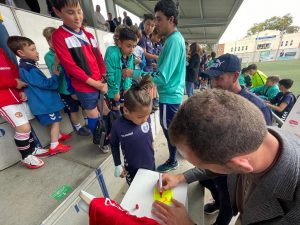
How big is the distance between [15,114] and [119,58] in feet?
3.93

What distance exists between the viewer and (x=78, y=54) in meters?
1.57

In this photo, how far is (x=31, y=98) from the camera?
1.77m

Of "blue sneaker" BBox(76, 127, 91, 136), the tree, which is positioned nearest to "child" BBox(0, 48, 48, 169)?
"blue sneaker" BBox(76, 127, 91, 136)

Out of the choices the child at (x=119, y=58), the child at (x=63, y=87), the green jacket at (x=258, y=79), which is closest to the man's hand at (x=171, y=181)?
the child at (x=119, y=58)

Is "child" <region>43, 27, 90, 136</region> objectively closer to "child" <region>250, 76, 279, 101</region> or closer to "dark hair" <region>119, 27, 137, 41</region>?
"dark hair" <region>119, 27, 137, 41</region>

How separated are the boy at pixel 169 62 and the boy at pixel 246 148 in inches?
45.2

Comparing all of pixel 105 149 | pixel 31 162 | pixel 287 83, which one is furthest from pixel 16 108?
pixel 287 83

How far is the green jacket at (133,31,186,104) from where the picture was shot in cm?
161

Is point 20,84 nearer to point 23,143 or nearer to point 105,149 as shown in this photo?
point 23,143

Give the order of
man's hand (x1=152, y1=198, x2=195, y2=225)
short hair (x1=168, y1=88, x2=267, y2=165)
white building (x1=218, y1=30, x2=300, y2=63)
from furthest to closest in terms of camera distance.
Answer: white building (x1=218, y1=30, x2=300, y2=63) → man's hand (x1=152, y1=198, x2=195, y2=225) → short hair (x1=168, y1=88, x2=267, y2=165)

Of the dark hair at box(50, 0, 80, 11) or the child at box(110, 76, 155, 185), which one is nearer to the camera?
the child at box(110, 76, 155, 185)

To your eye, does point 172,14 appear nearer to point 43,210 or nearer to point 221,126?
point 221,126

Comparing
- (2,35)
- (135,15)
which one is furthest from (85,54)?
(135,15)

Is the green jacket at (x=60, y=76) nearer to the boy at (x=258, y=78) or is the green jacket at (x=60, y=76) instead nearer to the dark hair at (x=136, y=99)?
the dark hair at (x=136, y=99)
